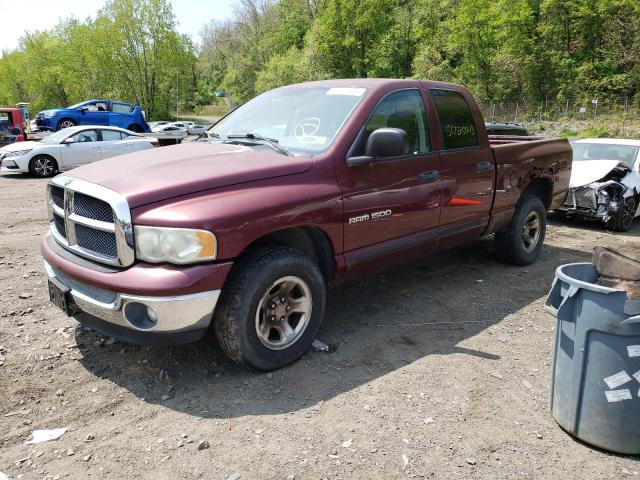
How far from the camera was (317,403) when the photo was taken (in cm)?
322

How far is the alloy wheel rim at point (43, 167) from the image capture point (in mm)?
13809

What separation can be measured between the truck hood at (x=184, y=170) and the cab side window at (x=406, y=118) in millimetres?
776

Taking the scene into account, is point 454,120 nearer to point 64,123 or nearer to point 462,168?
point 462,168

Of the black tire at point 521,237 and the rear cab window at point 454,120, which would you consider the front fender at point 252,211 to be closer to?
the rear cab window at point 454,120

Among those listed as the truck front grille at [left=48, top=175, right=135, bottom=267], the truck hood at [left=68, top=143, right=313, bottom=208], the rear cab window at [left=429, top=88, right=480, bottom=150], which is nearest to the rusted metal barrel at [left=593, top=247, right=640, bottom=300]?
the truck hood at [left=68, top=143, right=313, bottom=208]

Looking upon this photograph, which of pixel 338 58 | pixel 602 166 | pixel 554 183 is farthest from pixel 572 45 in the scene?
pixel 554 183

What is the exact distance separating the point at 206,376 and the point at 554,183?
15.8 ft

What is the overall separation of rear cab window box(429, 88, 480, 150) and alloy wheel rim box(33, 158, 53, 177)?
41.1 feet

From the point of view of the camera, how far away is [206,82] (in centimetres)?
9112

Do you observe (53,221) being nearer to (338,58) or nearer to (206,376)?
(206,376)

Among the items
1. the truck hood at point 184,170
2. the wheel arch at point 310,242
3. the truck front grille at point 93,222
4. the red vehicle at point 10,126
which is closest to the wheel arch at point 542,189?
the wheel arch at point 310,242

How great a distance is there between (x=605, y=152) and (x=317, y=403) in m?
9.02

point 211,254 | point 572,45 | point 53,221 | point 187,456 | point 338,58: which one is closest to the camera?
point 187,456

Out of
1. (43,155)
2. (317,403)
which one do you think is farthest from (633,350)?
(43,155)
